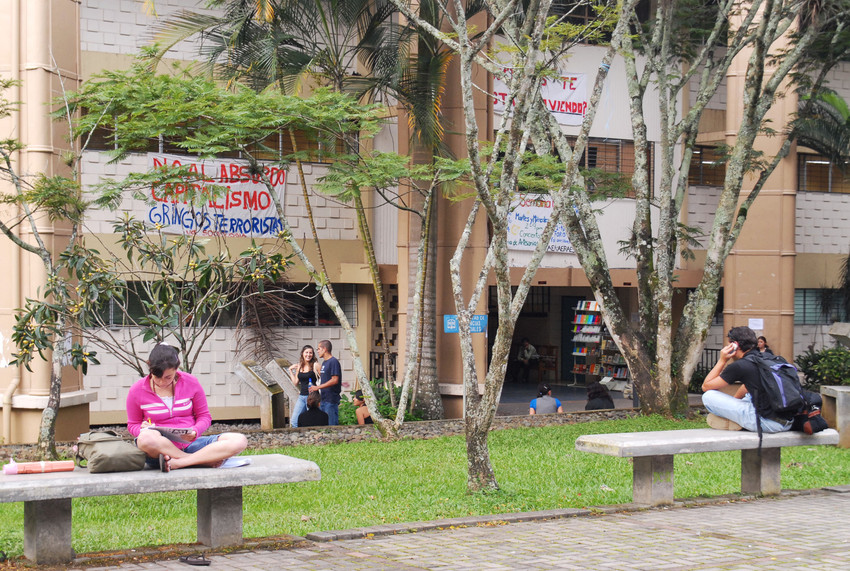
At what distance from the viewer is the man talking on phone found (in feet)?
30.1

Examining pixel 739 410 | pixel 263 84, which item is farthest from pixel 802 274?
pixel 739 410

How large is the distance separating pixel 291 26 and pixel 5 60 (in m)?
4.92

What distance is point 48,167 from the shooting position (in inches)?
568

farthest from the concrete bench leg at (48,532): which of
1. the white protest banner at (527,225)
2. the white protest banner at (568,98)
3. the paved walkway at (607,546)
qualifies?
the white protest banner at (568,98)

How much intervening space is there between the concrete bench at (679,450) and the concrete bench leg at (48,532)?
13.8ft

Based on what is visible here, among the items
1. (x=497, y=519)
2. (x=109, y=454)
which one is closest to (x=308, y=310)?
(x=497, y=519)

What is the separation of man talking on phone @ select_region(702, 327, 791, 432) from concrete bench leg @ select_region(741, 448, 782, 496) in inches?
9.7

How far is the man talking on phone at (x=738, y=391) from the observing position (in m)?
9.18

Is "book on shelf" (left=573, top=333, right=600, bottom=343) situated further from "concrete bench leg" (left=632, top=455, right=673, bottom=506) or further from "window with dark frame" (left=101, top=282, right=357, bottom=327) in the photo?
"concrete bench leg" (left=632, top=455, right=673, bottom=506)

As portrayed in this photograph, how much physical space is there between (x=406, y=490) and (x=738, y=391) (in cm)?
324

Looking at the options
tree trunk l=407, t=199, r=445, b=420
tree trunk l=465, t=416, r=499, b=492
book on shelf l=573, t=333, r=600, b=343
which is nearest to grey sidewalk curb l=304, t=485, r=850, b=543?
tree trunk l=465, t=416, r=499, b=492

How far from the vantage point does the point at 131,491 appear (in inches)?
263

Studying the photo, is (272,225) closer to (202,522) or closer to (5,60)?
(5,60)

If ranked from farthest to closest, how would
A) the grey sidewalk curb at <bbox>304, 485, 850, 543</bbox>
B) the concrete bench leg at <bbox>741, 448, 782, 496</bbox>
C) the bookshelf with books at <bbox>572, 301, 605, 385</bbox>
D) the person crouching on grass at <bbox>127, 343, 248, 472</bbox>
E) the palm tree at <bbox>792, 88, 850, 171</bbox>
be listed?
the bookshelf with books at <bbox>572, 301, 605, 385</bbox> → the palm tree at <bbox>792, 88, 850, 171</bbox> → the concrete bench leg at <bbox>741, 448, 782, 496</bbox> → the grey sidewalk curb at <bbox>304, 485, 850, 543</bbox> → the person crouching on grass at <bbox>127, 343, 248, 472</bbox>
